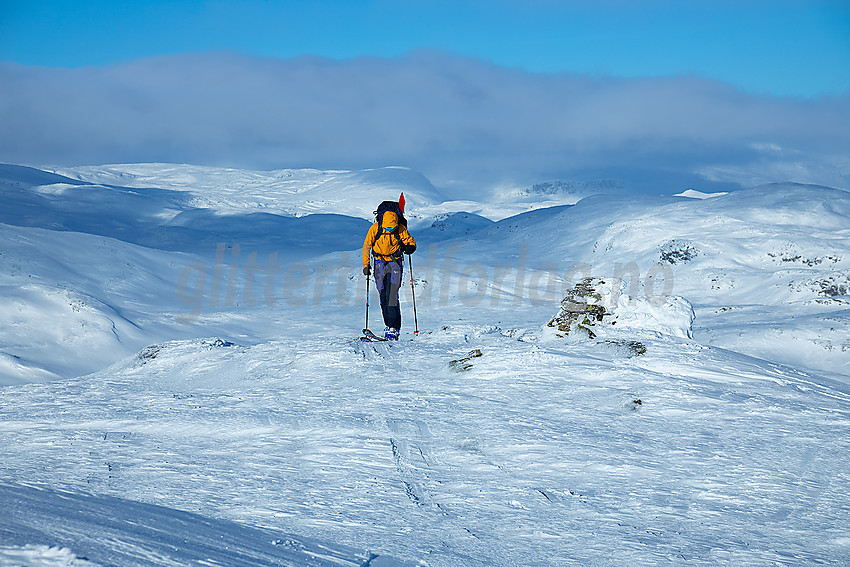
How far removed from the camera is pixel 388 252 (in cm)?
1059

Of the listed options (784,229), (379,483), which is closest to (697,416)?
(379,483)

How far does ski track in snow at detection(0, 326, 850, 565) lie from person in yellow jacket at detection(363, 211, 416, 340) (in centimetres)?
252

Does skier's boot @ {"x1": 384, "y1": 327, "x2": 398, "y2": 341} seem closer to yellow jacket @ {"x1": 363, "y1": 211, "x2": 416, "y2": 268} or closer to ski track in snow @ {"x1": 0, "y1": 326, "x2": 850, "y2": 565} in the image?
yellow jacket @ {"x1": 363, "y1": 211, "x2": 416, "y2": 268}

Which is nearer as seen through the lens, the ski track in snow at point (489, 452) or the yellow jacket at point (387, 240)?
the ski track in snow at point (489, 452)

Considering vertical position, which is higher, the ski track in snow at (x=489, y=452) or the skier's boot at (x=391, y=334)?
the skier's boot at (x=391, y=334)

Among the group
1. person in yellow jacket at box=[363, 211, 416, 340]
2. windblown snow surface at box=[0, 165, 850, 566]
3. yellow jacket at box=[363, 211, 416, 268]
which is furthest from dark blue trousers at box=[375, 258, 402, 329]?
windblown snow surface at box=[0, 165, 850, 566]

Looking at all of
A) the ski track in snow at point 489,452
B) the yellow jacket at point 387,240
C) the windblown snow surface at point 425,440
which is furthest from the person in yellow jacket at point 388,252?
the ski track in snow at point 489,452

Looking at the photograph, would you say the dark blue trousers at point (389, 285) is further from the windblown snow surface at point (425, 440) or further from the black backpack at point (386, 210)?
the windblown snow surface at point (425, 440)

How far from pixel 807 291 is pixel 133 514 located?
20.7 meters

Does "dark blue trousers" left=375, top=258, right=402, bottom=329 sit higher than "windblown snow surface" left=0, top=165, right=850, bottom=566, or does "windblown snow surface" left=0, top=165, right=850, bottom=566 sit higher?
"dark blue trousers" left=375, top=258, right=402, bottom=329

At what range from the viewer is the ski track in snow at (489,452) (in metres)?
3.67

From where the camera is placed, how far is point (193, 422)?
19.4ft

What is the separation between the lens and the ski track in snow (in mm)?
3672

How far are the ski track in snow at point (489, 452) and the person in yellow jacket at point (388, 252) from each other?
99.2 inches
